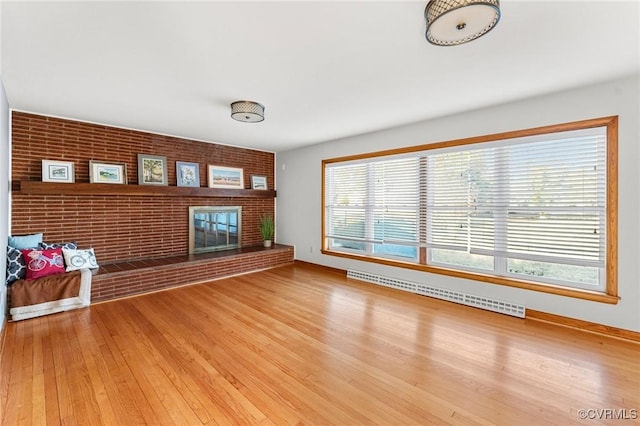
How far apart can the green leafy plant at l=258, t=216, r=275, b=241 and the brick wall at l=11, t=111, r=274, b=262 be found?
89cm

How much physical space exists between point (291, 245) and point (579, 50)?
514cm

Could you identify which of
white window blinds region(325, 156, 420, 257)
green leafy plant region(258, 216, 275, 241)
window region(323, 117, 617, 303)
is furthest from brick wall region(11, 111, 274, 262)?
window region(323, 117, 617, 303)

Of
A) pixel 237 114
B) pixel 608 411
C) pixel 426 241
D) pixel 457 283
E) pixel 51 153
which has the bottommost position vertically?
pixel 608 411

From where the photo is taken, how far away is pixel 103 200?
4195 mm

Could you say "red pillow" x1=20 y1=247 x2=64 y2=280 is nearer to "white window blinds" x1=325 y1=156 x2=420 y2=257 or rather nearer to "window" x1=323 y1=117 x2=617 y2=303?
"white window blinds" x1=325 y1=156 x2=420 y2=257

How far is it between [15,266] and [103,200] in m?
1.33

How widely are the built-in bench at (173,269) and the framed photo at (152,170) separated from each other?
1.29 metres

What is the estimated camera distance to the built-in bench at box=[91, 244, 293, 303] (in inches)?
144

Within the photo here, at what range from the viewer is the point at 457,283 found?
370 cm

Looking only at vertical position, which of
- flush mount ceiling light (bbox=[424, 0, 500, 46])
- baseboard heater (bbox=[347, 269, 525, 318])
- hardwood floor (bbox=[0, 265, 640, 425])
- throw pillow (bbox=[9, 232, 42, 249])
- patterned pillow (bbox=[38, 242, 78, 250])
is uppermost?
flush mount ceiling light (bbox=[424, 0, 500, 46])

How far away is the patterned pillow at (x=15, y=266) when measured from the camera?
3.11 metres

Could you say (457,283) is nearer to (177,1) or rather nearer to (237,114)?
(237,114)

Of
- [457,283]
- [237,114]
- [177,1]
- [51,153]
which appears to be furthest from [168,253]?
[457,283]

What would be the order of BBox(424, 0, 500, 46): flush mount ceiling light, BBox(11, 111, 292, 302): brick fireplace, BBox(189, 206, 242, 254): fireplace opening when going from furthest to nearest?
BBox(189, 206, 242, 254): fireplace opening
BBox(11, 111, 292, 302): brick fireplace
BBox(424, 0, 500, 46): flush mount ceiling light
